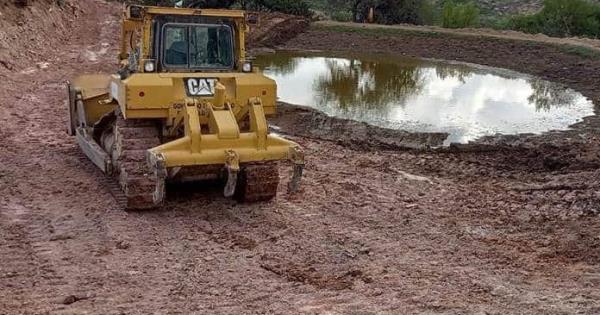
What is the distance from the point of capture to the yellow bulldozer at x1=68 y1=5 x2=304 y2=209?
761cm

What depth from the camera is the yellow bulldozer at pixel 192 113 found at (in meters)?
7.61

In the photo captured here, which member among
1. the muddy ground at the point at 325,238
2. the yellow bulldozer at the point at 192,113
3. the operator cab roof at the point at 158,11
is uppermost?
the operator cab roof at the point at 158,11

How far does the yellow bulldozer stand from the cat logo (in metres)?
0.01

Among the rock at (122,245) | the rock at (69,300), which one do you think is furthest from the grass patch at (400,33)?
the rock at (69,300)

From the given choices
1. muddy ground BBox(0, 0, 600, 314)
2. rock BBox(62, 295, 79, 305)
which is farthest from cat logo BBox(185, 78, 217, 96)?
rock BBox(62, 295, 79, 305)

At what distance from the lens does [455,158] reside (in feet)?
38.6

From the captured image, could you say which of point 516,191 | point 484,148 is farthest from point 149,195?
point 484,148

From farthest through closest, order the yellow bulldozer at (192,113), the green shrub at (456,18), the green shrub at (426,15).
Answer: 1. the green shrub at (426,15)
2. the green shrub at (456,18)
3. the yellow bulldozer at (192,113)

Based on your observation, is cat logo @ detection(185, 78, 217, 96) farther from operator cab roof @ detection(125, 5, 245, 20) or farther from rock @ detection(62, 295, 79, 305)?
rock @ detection(62, 295, 79, 305)

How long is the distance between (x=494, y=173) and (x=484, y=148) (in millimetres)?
1695

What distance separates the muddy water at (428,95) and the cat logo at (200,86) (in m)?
6.48

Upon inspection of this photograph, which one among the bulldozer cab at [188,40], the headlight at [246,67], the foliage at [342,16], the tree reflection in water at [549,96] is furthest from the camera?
the foliage at [342,16]

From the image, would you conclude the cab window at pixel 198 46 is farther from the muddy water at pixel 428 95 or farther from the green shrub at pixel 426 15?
the green shrub at pixel 426 15

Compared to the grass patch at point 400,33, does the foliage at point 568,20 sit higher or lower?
higher
